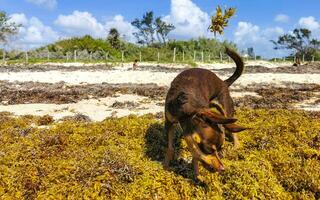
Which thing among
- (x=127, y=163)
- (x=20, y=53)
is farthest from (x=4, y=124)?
(x=20, y=53)

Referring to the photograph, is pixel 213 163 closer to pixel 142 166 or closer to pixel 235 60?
pixel 142 166

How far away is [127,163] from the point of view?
662 centimetres

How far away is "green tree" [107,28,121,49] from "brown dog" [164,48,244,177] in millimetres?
54926

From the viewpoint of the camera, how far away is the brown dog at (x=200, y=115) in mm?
5320

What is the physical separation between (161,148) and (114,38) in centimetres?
5515

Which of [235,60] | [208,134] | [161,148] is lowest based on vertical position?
[161,148]

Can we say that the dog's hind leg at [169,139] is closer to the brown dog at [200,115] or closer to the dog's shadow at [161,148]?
the brown dog at [200,115]

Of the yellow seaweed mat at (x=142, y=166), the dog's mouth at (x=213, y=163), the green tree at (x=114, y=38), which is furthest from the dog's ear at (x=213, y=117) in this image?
the green tree at (x=114, y=38)

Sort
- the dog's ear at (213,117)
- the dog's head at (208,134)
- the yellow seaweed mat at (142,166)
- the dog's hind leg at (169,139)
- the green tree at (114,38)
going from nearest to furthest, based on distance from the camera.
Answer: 1. the dog's ear at (213,117)
2. the dog's head at (208,134)
3. the yellow seaweed mat at (142,166)
4. the dog's hind leg at (169,139)
5. the green tree at (114,38)

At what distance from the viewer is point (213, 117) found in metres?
5.12

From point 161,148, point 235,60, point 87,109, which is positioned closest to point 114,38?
point 87,109

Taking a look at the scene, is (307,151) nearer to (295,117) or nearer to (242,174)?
(242,174)

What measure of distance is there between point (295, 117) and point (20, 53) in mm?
47990

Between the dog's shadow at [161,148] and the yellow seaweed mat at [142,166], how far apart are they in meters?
0.02
